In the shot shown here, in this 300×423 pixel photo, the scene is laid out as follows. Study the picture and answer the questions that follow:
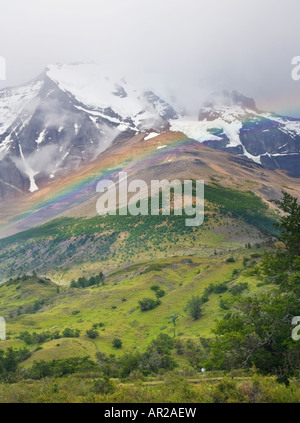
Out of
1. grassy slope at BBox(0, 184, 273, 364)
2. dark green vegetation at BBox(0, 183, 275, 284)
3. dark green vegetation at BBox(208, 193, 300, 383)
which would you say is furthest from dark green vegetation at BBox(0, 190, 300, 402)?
dark green vegetation at BBox(0, 183, 275, 284)

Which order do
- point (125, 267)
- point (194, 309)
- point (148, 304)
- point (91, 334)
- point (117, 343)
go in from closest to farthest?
point (117, 343), point (91, 334), point (194, 309), point (148, 304), point (125, 267)

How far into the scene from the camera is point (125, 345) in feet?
147

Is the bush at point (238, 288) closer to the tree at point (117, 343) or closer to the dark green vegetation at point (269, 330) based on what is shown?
the tree at point (117, 343)

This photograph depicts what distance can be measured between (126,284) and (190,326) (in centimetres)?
2513

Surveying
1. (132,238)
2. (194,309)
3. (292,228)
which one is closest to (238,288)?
(194,309)

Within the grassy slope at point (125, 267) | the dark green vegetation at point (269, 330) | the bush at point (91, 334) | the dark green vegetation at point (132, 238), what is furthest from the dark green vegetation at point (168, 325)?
the dark green vegetation at point (132, 238)

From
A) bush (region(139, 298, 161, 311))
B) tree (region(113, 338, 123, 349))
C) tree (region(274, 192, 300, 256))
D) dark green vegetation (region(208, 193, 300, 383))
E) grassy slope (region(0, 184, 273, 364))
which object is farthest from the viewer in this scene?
bush (region(139, 298, 161, 311))

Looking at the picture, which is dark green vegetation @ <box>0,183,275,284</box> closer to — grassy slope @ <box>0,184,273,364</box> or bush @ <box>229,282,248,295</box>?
grassy slope @ <box>0,184,273,364</box>

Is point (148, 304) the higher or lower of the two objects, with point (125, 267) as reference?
higher

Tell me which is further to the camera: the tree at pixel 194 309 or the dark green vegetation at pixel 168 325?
the tree at pixel 194 309

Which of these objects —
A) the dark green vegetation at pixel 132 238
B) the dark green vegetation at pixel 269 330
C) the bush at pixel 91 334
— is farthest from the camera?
the dark green vegetation at pixel 132 238

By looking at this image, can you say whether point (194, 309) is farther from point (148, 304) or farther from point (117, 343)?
point (117, 343)
